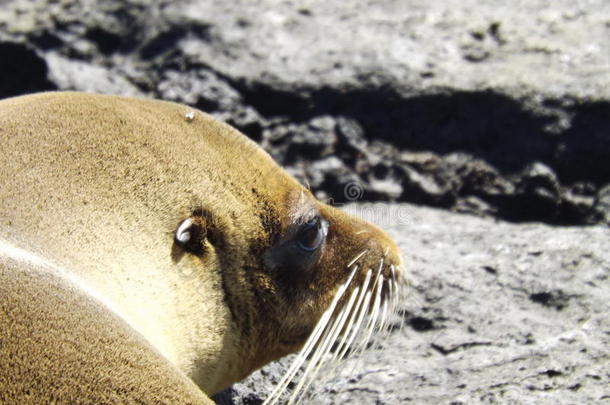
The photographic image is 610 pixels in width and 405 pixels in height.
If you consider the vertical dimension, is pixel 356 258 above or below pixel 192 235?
below

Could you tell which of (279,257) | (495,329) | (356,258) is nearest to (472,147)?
(495,329)

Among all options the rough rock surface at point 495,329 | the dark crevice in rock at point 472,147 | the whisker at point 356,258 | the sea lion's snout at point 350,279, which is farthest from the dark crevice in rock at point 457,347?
the dark crevice in rock at point 472,147

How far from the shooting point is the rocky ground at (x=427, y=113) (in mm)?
3340

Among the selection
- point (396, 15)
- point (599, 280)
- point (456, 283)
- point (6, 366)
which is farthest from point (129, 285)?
point (396, 15)

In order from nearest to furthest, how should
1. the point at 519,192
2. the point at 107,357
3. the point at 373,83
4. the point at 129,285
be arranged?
the point at 107,357, the point at 129,285, the point at 519,192, the point at 373,83

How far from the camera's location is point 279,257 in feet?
9.38

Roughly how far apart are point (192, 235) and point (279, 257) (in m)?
0.39

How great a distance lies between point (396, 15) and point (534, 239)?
6.71 ft

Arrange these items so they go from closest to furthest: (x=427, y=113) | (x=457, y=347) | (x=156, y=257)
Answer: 1. (x=156, y=257)
2. (x=457, y=347)
3. (x=427, y=113)

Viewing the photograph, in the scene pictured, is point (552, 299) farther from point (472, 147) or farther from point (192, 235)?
point (192, 235)

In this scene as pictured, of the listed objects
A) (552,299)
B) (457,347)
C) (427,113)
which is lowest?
(457,347)

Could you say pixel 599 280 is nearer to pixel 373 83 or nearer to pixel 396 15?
pixel 373 83

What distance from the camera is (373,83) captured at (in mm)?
4754

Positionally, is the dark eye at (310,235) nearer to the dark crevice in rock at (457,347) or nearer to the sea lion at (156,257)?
the sea lion at (156,257)
